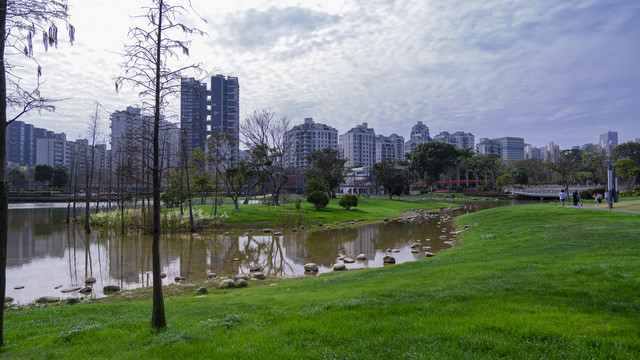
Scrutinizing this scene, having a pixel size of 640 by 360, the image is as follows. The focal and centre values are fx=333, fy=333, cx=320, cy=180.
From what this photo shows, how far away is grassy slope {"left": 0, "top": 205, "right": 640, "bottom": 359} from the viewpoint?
4.12 metres

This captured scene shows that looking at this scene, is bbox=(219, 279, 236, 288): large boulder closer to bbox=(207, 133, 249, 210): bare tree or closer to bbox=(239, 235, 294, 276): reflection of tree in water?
bbox=(239, 235, 294, 276): reflection of tree in water

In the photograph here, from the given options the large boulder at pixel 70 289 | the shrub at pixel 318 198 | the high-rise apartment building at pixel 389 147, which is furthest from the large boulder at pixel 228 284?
the high-rise apartment building at pixel 389 147

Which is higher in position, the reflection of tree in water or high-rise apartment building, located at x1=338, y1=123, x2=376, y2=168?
high-rise apartment building, located at x1=338, y1=123, x2=376, y2=168

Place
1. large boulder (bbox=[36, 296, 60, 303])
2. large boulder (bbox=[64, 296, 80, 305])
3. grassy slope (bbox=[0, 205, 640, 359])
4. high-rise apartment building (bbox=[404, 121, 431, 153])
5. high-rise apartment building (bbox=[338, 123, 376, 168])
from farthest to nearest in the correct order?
high-rise apartment building (bbox=[404, 121, 431, 153]), high-rise apartment building (bbox=[338, 123, 376, 168]), large boulder (bbox=[36, 296, 60, 303]), large boulder (bbox=[64, 296, 80, 305]), grassy slope (bbox=[0, 205, 640, 359])

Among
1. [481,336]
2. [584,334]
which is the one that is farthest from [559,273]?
[481,336]

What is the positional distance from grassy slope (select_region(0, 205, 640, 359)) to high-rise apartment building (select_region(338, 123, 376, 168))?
158 meters

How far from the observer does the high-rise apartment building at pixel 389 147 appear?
174 meters

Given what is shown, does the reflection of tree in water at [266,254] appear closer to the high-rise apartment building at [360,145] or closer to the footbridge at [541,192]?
the footbridge at [541,192]

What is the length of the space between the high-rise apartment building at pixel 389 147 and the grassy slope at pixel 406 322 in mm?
163602

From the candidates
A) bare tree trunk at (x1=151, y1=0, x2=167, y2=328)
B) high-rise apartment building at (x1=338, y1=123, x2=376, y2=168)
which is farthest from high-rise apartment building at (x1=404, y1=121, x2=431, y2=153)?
bare tree trunk at (x1=151, y1=0, x2=167, y2=328)

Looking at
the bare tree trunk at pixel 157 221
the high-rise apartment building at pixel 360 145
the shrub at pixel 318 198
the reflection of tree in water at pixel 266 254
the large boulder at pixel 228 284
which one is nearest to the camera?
the bare tree trunk at pixel 157 221

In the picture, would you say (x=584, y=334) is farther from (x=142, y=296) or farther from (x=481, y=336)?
(x=142, y=296)

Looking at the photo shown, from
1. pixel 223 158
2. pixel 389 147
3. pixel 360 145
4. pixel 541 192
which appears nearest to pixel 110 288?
pixel 223 158

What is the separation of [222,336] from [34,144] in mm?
165089
